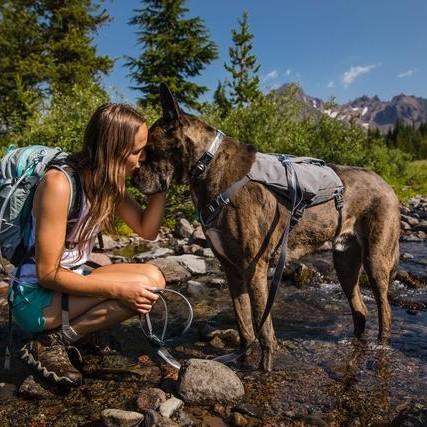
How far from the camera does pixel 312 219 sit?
4.85 m

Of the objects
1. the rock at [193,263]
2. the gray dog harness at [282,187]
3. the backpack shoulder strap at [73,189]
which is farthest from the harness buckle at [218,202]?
the rock at [193,263]

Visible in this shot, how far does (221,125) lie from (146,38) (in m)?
17.2

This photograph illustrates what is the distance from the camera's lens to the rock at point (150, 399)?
3576mm

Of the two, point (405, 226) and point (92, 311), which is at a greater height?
point (92, 311)

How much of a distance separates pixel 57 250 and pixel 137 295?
768 mm

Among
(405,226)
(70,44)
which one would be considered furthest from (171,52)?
(405,226)

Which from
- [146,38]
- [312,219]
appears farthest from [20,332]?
[146,38]

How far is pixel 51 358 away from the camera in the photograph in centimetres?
378

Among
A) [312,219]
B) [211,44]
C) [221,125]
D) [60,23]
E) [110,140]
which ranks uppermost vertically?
[60,23]

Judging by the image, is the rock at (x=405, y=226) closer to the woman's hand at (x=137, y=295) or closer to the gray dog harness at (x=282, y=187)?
the gray dog harness at (x=282, y=187)

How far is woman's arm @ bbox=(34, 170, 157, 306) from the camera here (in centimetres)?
338

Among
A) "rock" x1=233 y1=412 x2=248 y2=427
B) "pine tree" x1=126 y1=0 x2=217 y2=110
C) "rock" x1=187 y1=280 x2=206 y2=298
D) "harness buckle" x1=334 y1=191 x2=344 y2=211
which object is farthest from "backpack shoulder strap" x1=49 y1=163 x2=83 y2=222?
"pine tree" x1=126 y1=0 x2=217 y2=110

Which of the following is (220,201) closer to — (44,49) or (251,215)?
(251,215)

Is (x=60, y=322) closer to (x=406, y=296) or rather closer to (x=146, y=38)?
(x=406, y=296)
